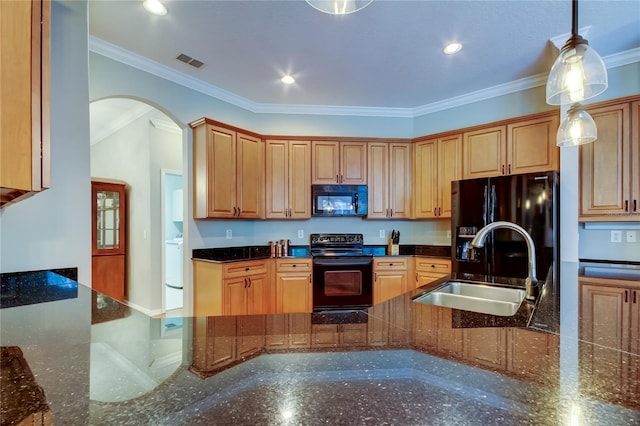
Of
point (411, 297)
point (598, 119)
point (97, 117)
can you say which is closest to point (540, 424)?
point (411, 297)

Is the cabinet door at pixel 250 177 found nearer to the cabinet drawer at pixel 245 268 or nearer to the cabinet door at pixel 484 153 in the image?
the cabinet drawer at pixel 245 268

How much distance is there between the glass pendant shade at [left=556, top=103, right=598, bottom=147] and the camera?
1.69 metres

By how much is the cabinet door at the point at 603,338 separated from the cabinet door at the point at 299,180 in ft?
9.37

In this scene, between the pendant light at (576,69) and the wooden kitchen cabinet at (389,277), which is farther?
the wooden kitchen cabinet at (389,277)

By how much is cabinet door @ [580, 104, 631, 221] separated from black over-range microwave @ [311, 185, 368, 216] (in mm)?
2150

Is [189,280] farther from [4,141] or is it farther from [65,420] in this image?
[65,420]

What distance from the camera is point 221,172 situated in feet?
10.5

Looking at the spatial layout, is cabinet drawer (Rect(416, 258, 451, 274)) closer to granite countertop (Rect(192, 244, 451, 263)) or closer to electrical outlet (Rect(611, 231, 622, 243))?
granite countertop (Rect(192, 244, 451, 263))

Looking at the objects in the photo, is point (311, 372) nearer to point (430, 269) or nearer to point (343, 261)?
point (343, 261)

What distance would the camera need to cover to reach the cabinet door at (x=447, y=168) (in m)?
3.50

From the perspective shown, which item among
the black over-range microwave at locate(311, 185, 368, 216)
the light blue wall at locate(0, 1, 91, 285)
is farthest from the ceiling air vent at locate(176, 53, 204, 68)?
the black over-range microwave at locate(311, 185, 368, 216)

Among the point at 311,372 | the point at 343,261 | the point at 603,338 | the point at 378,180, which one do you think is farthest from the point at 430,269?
the point at 311,372

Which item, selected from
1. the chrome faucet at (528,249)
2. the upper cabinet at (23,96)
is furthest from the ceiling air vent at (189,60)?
the chrome faucet at (528,249)

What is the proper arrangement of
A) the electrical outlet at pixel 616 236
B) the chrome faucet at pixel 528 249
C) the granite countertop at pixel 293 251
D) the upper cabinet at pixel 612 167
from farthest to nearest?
the granite countertop at pixel 293 251 < the electrical outlet at pixel 616 236 < the upper cabinet at pixel 612 167 < the chrome faucet at pixel 528 249
